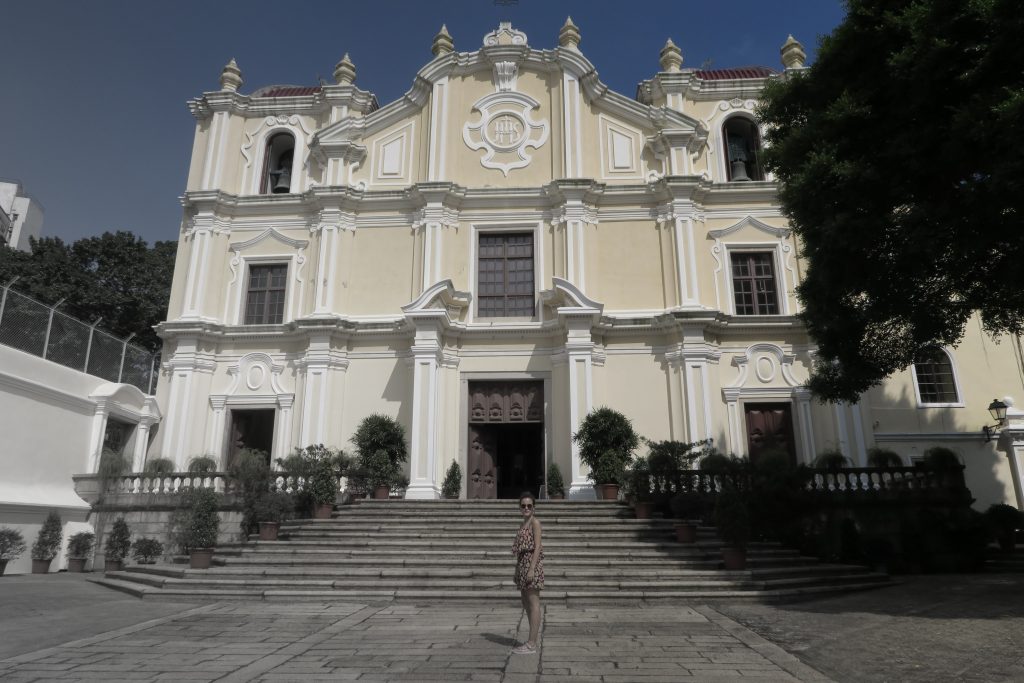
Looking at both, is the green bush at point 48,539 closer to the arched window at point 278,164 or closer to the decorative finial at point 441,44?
the arched window at point 278,164

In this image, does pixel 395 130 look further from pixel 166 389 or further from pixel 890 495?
pixel 890 495

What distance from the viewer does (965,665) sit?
5.52 meters

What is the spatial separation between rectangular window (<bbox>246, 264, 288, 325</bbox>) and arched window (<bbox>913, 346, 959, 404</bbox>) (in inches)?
652

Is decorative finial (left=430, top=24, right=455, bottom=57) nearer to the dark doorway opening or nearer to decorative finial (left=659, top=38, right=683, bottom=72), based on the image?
decorative finial (left=659, top=38, right=683, bottom=72)

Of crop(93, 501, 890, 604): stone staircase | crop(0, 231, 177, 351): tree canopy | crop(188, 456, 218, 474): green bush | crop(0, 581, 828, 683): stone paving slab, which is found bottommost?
crop(0, 581, 828, 683): stone paving slab

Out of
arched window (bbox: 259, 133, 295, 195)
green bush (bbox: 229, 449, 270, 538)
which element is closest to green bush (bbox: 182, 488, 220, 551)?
green bush (bbox: 229, 449, 270, 538)

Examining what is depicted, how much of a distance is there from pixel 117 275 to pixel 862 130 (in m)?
28.6

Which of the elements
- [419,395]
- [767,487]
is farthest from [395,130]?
[767,487]

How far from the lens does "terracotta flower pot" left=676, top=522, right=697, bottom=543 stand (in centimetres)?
1128

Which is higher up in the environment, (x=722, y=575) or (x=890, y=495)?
(x=890, y=495)

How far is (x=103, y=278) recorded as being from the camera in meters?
28.4

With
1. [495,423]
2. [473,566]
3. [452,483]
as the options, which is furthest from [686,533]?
[495,423]

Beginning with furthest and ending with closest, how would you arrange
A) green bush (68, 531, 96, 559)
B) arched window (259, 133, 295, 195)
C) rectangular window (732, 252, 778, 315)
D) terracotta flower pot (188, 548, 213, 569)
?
arched window (259, 133, 295, 195) < rectangular window (732, 252, 778, 315) < green bush (68, 531, 96, 559) < terracotta flower pot (188, 548, 213, 569)

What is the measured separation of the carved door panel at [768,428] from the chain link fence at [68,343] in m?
15.6
